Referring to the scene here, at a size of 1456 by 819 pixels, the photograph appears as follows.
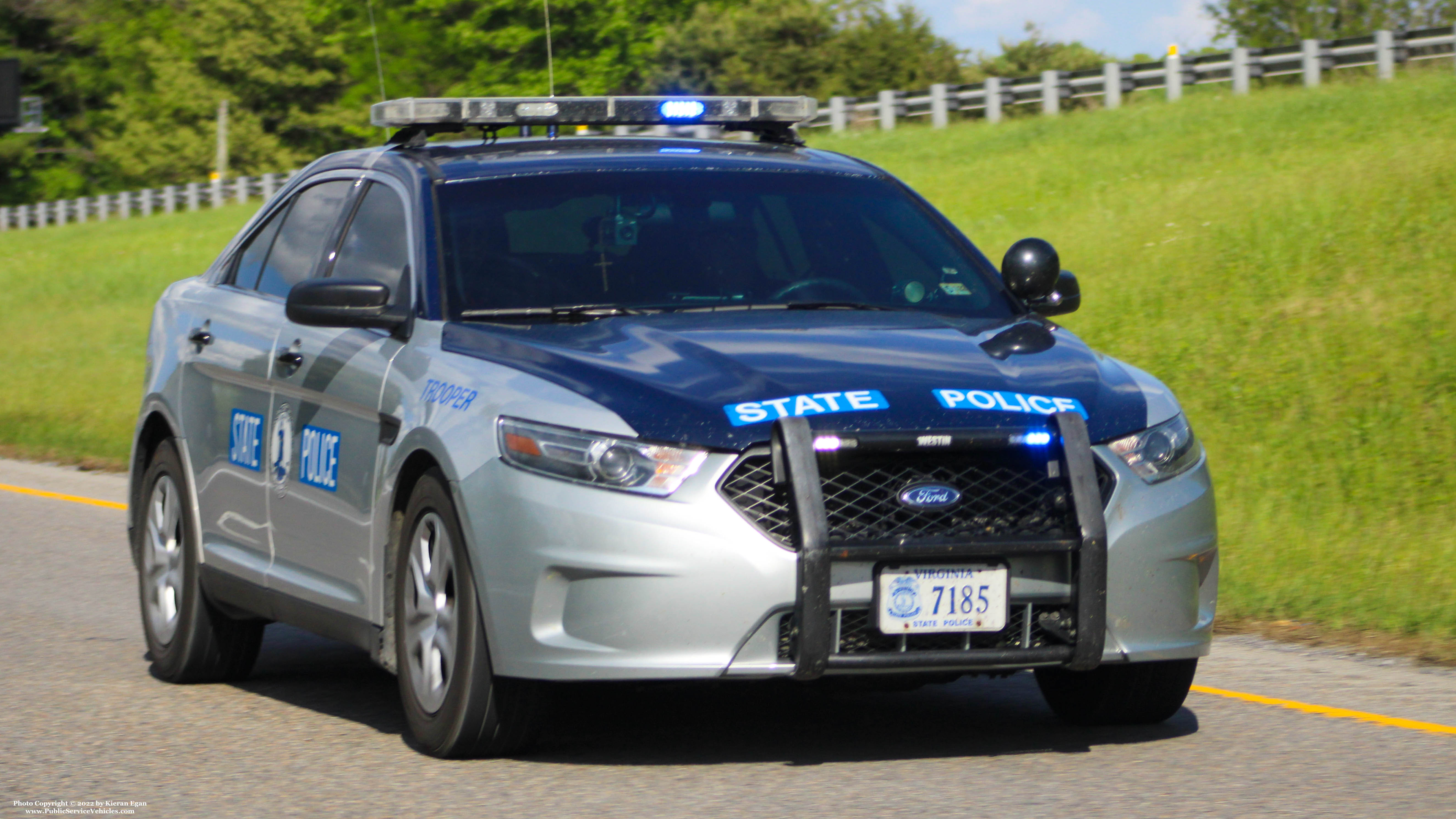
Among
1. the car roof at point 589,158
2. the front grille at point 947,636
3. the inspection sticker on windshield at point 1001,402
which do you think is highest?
the car roof at point 589,158

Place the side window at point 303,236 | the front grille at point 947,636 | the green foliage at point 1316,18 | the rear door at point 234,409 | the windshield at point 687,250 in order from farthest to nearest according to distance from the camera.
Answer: the green foliage at point 1316,18 → the side window at point 303,236 → the rear door at point 234,409 → the windshield at point 687,250 → the front grille at point 947,636

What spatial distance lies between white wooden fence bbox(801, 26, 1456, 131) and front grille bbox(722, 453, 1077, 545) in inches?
962

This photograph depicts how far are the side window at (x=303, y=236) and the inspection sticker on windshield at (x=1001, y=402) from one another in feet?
8.47

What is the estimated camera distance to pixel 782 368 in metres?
5.63

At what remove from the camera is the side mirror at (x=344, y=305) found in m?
6.25

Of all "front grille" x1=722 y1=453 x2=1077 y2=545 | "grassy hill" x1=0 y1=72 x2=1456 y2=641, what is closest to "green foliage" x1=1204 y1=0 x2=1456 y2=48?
"grassy hill" x1=0 y1=72 x2=1456 y2=641

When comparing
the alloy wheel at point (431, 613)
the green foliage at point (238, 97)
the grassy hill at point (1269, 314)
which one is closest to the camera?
the alloy wheel at point (431, 613)

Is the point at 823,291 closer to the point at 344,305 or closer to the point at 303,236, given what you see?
the point at 344,305

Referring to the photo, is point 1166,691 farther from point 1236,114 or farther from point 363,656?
point 1236,114

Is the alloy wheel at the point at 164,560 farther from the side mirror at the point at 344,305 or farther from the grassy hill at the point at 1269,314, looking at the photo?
the grassy hill at the point at 1269,314

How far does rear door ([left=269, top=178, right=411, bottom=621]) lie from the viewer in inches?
250

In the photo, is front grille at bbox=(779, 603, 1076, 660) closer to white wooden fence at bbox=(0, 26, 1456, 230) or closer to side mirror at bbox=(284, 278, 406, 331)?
side mirror at bbox=(284, 278, 406, 331)

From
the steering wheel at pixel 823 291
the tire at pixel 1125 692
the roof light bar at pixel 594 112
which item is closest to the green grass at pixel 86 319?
the roof light bar at pixel 594 112

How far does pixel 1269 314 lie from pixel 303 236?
983 cm
